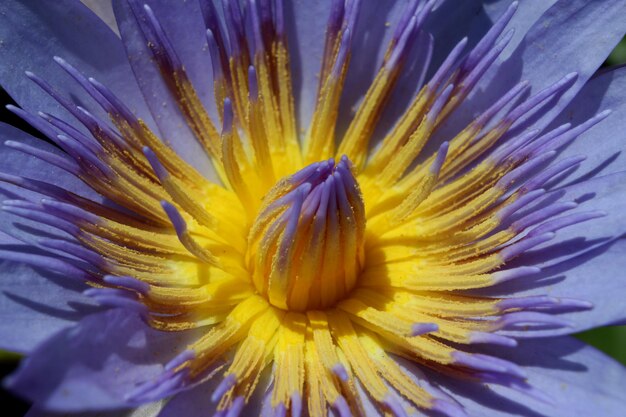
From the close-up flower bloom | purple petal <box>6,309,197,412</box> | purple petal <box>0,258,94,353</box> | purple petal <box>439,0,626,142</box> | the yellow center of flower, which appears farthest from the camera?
purple petal <box>439,0,626,142</box>

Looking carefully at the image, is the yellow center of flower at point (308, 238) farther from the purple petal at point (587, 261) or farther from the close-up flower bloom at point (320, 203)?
the purple petal at point (587, 261)

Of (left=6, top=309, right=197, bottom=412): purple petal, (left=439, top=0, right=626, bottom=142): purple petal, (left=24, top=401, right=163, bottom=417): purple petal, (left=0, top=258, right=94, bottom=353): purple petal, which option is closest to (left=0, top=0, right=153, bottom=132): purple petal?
(left=0, top=258, right=94, bottom=353): purple petal

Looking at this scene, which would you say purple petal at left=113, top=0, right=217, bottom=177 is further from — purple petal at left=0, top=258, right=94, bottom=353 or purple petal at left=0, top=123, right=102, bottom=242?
purple petal at left=0, top=258, right=94, bottom=353

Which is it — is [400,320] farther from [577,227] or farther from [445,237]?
[577,227]

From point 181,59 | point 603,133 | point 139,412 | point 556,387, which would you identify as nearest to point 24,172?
point 181,59

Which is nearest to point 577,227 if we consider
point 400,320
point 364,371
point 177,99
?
point 400,320

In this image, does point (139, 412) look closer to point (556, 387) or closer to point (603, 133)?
point (556, 387)

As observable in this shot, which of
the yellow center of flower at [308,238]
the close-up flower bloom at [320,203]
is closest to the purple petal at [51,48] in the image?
the close-up flower bloom at [320,203]
